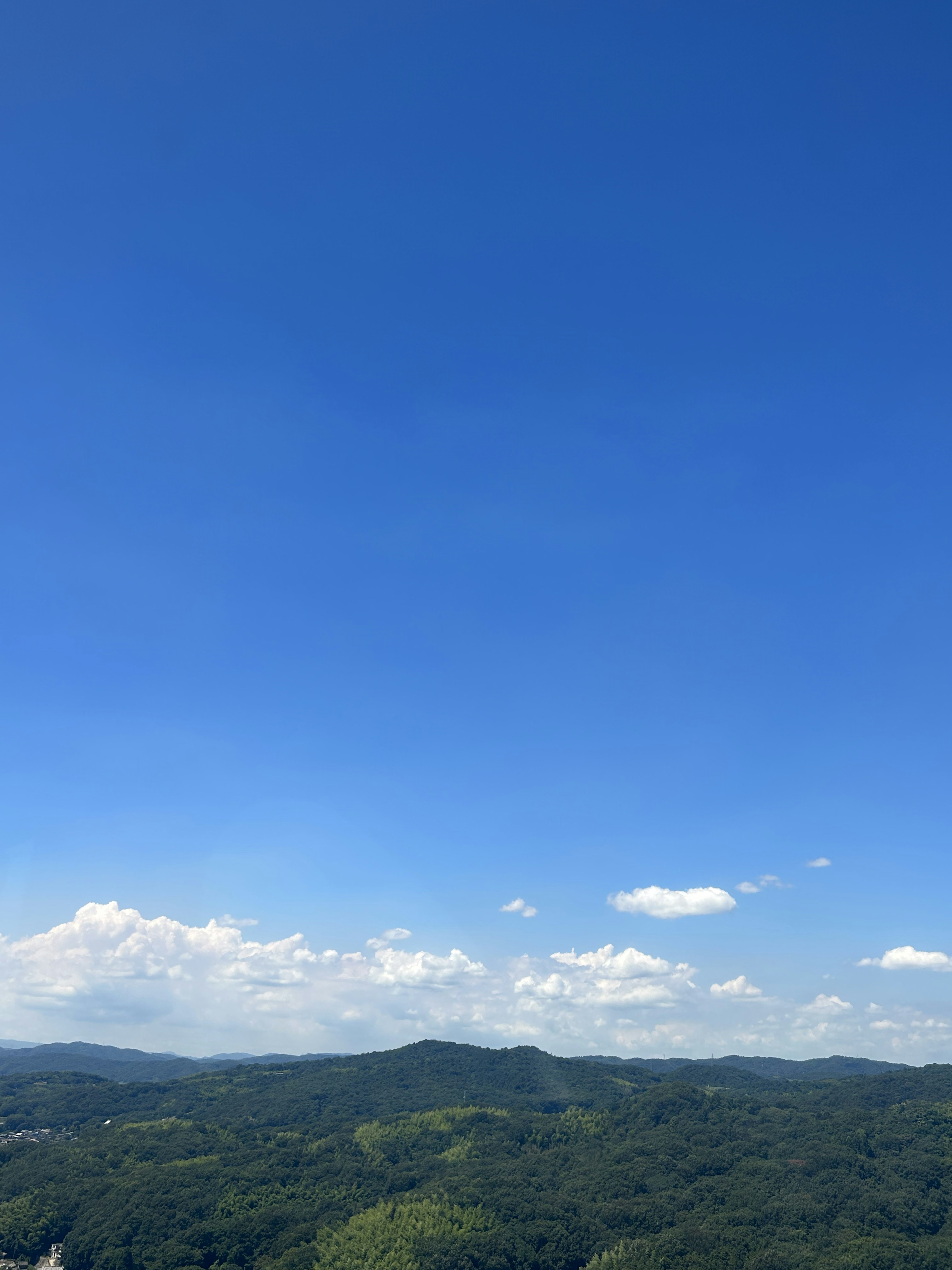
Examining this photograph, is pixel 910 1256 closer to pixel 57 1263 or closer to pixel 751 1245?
pixel 751 1245

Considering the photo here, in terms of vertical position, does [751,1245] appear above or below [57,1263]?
above

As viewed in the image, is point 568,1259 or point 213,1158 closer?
point 568,1259

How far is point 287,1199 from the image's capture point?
142 metres

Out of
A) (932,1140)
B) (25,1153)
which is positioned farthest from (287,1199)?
(932,1140)

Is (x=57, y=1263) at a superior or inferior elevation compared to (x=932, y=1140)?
inferior

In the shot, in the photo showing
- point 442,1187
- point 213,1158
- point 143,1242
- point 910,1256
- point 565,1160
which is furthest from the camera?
point 565,1160

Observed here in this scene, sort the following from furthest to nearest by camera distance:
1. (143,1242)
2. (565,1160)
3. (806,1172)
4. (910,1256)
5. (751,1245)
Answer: (565,1160), (806,1172), (143,1242), (751,1245), (910,1256)

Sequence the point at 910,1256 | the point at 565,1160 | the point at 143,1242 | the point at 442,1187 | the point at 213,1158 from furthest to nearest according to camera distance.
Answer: the point at 565,1160 < the point at 213,1158 < the point at 442,1187 < the point at 143,1242 < the point at 910,1256

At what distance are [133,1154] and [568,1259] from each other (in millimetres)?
99110

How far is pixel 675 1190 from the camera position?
146 m

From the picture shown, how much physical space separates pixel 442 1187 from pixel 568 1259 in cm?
3125

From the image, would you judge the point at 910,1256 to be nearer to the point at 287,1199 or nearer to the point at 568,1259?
the point at 568,1259

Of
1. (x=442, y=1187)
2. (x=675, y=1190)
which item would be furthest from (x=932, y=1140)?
(x=442, y=1187)

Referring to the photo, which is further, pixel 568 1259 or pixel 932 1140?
pixel 932 1140
